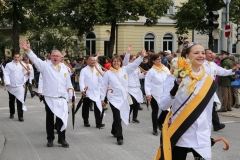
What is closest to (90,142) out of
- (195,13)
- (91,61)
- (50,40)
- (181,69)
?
(91,61)

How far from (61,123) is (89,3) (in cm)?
2285

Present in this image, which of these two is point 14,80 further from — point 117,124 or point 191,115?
point 191,115

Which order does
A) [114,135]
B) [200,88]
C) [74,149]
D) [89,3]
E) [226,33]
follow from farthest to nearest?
[89,3] → [226,33] → [114,135] → [74,149] → [200,88]

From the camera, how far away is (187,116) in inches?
187

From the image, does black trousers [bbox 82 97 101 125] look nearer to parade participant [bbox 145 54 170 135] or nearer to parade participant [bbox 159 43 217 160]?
parade participant [bbox 145 54 170 135]

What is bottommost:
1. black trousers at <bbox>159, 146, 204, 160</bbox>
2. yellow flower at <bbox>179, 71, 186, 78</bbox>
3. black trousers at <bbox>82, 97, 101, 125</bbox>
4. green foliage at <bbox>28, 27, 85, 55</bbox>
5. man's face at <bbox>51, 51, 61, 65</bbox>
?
black trousers at <bbox>82, 97, 101, 125</bbox>

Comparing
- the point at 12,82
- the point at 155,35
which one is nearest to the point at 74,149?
the point at 12,82

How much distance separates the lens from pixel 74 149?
28.5ft

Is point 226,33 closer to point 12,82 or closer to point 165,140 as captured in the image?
point 12,82

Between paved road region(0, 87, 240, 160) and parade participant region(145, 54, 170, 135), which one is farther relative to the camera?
parade participant region(145, 54, 170, 135)

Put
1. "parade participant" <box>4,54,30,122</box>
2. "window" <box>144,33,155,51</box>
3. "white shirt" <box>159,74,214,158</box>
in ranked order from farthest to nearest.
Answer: "window" <box>144,33,155,51</box> → "parade participant" <box>4,54,30,122</box> → "white shirt" <box>159,74,214,158</box>

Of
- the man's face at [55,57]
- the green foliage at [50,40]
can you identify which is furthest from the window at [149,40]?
the man's face at [55,57]

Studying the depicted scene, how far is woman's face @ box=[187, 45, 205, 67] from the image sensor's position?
4852 mm

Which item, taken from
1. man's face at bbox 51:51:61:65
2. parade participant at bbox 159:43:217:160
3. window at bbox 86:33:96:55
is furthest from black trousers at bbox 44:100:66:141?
window at bbox 86:33:96:55
